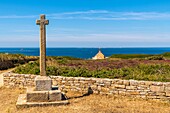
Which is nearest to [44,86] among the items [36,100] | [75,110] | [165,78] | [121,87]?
[36,100]

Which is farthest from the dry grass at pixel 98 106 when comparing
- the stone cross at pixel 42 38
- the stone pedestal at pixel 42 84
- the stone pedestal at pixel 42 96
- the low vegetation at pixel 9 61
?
the low vegetation at pixel 9 61

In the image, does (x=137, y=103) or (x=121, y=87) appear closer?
(x=137, y=103)

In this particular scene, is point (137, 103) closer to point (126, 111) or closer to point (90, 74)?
point (126, 111)

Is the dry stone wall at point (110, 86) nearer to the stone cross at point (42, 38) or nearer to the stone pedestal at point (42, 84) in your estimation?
the stone pedestal at point (42, 84)

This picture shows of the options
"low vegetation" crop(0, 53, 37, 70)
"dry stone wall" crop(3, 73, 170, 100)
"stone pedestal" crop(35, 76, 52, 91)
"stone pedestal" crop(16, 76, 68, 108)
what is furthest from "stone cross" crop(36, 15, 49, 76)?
"low vegetation" crop(0, 53, 37, 70)

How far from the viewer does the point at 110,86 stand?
10297 mm

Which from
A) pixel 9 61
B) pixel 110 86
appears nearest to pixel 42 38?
pixel 110 86

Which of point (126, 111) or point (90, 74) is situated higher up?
point (90, 74)

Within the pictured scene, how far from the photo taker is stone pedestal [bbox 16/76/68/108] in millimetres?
8769

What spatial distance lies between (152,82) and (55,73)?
17.2 feet

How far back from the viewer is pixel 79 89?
11.0 m

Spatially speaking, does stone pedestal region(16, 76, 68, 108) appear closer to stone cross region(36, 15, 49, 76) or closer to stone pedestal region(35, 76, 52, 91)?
stone pedestal region(35, 76, 52, 91)

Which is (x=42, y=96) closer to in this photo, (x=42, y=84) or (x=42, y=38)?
(x=42, y=84)

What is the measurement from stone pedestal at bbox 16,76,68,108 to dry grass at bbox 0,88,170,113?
0.26 metres
